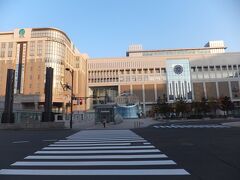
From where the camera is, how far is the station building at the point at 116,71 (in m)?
83.6

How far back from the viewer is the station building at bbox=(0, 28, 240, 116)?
83562mm

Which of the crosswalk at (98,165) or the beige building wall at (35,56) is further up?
the beige building wall at (35,56)

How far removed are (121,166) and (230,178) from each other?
2888 millimetres

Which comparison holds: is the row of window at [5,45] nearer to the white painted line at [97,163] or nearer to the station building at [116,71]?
the station building at [116,71]

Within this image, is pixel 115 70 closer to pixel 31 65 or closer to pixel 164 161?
pixel 31 65

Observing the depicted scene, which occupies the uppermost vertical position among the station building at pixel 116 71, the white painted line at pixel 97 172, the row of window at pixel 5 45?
the row of window at pixel 5 45

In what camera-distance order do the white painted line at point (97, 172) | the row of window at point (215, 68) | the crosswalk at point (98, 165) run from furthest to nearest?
the row of window at point (215, 68) < the crosswalk at point (98, 165) < the white painted line at point (97, 172)

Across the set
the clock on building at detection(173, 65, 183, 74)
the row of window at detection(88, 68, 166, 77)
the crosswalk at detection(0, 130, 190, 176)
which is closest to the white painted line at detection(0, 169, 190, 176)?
the crosswalk at detection(0, 130, 190, 176)

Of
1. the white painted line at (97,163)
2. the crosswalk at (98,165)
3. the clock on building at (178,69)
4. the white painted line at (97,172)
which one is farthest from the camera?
the clock on building at (178,69)

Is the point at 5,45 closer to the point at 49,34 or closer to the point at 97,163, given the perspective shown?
the point at 49,34

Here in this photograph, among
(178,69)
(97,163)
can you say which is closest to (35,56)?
(178,69)

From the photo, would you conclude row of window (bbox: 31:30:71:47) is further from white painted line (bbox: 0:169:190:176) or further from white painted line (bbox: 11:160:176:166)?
white painted line (bbox: 0:169:190:176)

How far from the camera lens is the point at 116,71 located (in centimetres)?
10425

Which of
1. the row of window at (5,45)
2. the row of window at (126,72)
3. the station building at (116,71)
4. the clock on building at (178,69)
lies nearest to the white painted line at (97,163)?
the station building at (116,71)
